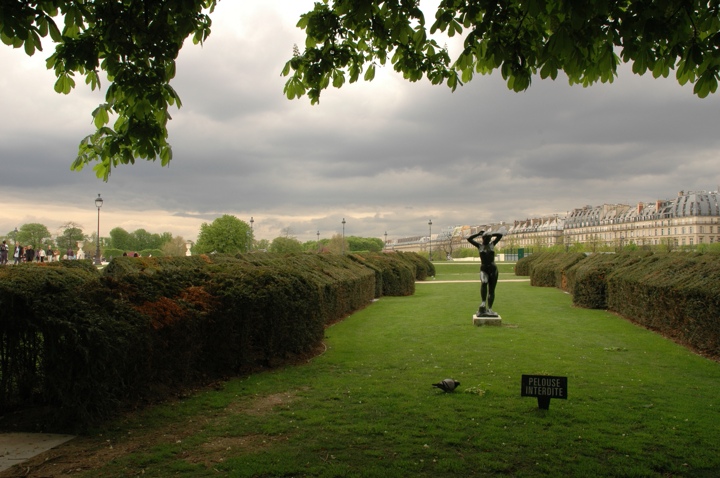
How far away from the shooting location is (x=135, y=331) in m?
6.07

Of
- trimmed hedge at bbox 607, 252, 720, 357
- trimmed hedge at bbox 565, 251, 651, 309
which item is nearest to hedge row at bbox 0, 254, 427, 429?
trimmed hedge at bbox 607, 252, 720, 357

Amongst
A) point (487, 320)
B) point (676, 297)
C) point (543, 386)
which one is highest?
point (676, 297)

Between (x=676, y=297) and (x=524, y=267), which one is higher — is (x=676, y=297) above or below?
above

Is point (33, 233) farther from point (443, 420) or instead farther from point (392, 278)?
point (443, 420)

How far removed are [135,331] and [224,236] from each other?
75841 millimetres

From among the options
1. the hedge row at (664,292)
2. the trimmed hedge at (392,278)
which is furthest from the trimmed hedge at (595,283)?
the trimmed hedge at (392,278)

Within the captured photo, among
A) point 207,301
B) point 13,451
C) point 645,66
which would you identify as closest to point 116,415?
point 13,451

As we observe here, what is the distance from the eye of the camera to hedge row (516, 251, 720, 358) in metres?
10.2

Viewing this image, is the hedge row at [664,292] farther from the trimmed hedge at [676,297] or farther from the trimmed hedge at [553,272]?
the trimmed hedge at [553,272]

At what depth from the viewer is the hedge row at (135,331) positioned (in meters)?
5.55

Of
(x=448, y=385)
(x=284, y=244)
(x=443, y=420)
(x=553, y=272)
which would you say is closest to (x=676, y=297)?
(x=448, y=385)

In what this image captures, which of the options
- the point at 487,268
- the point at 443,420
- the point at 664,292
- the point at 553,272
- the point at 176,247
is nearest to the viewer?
the point at 443,420

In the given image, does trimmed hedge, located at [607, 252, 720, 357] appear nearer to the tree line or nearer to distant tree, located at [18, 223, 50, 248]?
the tree line

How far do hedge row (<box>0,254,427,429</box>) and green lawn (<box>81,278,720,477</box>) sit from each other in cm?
42
